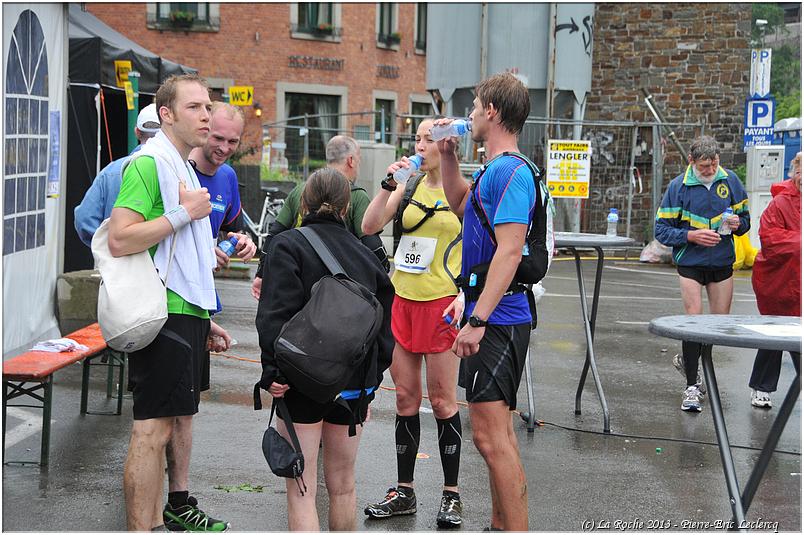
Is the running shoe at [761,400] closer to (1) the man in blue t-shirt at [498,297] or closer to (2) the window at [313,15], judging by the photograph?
(1) the man in blue t-shirt at [498,297]

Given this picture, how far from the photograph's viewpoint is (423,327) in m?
5.23

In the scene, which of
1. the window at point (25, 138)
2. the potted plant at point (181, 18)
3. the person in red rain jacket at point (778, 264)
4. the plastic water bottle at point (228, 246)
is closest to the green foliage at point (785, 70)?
the potted plant at point (181, 18)

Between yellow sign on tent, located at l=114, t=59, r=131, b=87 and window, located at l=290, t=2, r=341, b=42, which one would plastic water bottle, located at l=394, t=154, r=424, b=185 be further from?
window, located at l=290, t=2, r=341, b=42

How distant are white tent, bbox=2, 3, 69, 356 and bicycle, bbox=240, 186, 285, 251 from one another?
33.3ft

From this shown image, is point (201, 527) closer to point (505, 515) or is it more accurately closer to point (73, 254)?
point (505, 515)

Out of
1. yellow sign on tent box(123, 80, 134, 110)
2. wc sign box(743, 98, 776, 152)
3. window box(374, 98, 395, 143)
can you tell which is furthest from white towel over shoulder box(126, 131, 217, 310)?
window box(374, 98, 395, 143)

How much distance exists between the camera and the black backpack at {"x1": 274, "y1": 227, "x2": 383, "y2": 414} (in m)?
3.77

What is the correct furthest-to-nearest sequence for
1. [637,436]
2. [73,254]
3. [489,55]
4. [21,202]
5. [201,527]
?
1. [489,55]
2. [73,254]
3. [21,202]
4. [637,436]
5. [201,527]

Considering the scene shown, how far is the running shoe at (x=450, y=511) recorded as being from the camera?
4.96 metres

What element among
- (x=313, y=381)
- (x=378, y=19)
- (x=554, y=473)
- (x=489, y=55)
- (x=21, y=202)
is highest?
(x=378, y=19)

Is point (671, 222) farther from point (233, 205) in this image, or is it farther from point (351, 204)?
point (233, 205)

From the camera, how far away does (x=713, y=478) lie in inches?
231

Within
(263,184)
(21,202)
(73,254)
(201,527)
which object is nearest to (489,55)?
(263,184)

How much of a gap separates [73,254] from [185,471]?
7193 millimetres
